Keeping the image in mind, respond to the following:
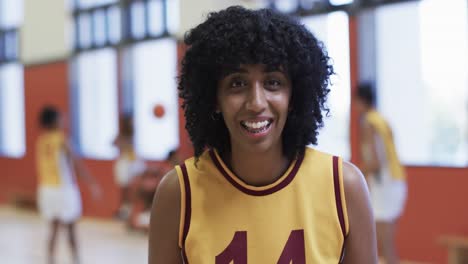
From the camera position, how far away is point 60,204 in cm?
515

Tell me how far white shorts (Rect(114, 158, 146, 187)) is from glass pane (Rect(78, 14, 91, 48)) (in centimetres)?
219

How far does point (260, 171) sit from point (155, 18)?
283 inches

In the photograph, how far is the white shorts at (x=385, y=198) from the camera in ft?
14.4

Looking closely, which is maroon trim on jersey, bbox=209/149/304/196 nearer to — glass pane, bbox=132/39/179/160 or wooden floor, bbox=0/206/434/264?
wooden floor, bbox=0/206/434/264

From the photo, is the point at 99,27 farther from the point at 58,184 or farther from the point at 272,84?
the point at 272,84

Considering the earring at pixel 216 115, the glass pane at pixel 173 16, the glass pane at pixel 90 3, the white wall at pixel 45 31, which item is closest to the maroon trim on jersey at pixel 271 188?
the earring at pixel 216 115

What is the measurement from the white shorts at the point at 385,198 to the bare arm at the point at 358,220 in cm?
317

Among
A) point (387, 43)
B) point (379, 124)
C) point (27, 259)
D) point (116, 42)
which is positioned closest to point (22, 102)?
point (116, 42)

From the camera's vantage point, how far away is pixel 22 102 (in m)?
10.6

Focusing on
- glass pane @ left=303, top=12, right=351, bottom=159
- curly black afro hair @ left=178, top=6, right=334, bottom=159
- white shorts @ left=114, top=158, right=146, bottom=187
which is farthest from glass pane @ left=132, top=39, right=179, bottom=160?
curly black afro hair @ left=178, top=6, right=334, bottom=159

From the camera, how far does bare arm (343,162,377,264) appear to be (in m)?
1.29

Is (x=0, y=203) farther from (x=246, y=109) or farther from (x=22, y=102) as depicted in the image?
(x=246, y=109)

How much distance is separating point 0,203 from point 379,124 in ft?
28.3

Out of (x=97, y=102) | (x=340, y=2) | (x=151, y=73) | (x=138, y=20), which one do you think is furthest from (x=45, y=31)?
(x=340, y=2)
